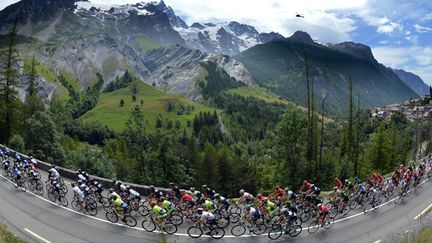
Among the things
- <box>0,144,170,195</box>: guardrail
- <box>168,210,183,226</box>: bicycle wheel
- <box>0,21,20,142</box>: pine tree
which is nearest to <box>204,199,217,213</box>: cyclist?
<box>168,210,183,226</box>: bicycle wheel

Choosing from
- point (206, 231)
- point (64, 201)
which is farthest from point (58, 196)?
point (206, 231)

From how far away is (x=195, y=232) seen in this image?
871 inches

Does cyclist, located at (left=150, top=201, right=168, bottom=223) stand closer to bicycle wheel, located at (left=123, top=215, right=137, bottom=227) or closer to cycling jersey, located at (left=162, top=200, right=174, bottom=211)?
cycling jersey, located at (left=162, top=200, right=174, bottom=211)

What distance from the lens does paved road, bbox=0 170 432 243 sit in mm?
21641

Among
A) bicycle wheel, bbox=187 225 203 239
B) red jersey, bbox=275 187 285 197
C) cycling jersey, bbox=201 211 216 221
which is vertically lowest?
bicycle wheel, bbox=187 225 203 239

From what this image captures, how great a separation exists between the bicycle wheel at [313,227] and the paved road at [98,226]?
304 millimetres

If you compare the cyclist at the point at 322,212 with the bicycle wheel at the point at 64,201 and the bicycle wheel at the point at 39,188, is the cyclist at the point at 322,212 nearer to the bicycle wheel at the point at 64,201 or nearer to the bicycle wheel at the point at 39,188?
the bicycle wheel at the point at 64,201

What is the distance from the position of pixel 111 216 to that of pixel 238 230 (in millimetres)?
7749

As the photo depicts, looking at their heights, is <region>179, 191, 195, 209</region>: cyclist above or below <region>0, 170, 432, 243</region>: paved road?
above

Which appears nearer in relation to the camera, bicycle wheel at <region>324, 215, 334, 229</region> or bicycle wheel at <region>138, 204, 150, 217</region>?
bicycle wheel at <region>138, 204, 150, 217</region>

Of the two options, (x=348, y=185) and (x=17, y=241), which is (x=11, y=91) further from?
(x=348, y=185)

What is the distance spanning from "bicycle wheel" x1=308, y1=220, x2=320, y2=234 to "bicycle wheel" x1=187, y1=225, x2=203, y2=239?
22.6 ft

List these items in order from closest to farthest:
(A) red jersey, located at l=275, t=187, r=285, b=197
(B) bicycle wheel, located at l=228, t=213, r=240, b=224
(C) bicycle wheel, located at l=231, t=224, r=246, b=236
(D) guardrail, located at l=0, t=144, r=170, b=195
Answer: (C) bicycle wheel, located at l=231, t=224, r=246, b=236 → (B) bicycle wheel, located at l=228, t=213, r=240, b=224 → (A) red jersey, located at l=275, t=187, r=285, b=197 → (D) guardrail, located at l=0, t=144, r=170, b=195

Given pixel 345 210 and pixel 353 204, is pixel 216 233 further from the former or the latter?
pixel 353 204
